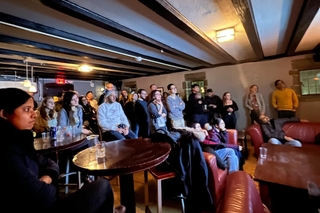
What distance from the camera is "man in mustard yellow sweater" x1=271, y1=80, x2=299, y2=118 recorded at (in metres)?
3.98

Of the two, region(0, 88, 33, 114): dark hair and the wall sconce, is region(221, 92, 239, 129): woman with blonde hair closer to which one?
the wall sconce

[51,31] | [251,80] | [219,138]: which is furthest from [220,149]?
[251,80]

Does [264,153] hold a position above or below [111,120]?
below

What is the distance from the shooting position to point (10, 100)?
99cm

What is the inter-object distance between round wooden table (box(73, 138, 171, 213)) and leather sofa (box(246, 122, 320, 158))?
2179 millimetres

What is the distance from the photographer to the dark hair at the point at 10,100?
96 centimetres

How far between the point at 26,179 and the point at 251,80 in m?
5.09

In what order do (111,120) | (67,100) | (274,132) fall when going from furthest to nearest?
(274,132)
(111,120)
(67,100)

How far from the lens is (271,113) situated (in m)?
4.57

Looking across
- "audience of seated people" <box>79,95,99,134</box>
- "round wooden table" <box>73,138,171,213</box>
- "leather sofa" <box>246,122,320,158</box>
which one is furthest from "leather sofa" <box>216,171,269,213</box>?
"audience of seated people" <box>79,95,99,134</box>

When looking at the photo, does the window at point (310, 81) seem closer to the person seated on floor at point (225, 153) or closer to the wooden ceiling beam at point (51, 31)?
the person seated on floor at point (225, 153)

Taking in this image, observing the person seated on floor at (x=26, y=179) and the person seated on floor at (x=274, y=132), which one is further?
the person seated on floor at (x=274, y=132)

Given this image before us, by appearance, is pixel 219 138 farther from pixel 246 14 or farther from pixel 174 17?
pixel 174 17

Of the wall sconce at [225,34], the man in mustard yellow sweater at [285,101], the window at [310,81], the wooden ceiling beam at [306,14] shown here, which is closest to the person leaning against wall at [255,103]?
the man in mustard yellow sweater at [285,101]
